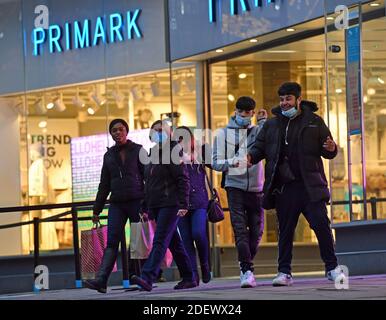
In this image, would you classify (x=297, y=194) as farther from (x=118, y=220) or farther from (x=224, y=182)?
(x=118, y=220)

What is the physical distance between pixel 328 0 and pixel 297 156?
4.39 meters

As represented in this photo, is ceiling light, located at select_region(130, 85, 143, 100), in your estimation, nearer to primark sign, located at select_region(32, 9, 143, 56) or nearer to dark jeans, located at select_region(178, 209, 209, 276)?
primark sign, located at select_region(32, 9, 143, 56)

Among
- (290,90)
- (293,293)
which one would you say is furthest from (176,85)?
(293,293)

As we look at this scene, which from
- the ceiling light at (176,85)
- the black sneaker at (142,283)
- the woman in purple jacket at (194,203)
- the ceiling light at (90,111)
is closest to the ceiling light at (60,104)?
the ceiling light at (90,111)

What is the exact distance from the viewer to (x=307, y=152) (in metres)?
13.0

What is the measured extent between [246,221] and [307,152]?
1.41 meters

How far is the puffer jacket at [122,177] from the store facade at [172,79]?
3226mm

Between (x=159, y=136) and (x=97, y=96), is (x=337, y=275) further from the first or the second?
(x=97, y=96)

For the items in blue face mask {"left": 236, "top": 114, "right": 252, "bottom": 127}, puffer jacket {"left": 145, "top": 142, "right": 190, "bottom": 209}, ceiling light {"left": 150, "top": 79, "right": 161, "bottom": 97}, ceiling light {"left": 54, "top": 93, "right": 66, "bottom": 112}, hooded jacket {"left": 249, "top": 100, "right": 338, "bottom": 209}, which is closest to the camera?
hooded jacket {"left": 249, "top": 100, "right": 338, "bottom": 209}

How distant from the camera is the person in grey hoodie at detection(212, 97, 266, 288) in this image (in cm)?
1387

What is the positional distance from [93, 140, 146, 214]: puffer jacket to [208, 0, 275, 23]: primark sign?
4.64m

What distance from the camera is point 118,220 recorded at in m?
14.6

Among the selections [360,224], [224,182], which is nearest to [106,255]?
[224,182]

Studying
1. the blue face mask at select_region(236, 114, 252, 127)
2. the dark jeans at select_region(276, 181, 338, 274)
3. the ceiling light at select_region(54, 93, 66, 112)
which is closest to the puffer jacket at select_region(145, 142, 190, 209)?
the blue face mask at select_region(236, 114, 252, 127)
